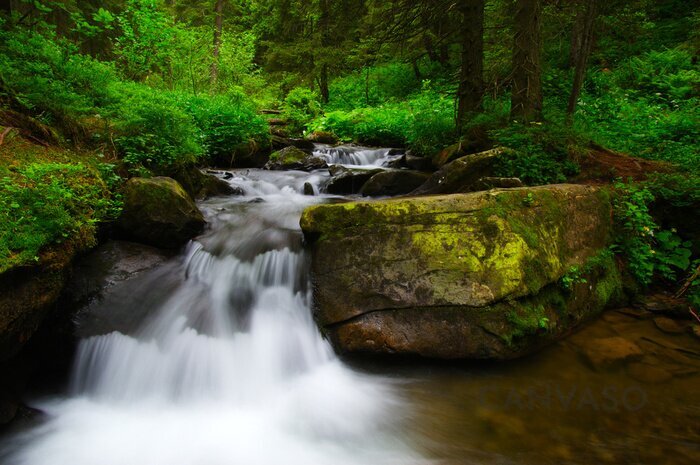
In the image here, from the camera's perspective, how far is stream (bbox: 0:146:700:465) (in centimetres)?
268

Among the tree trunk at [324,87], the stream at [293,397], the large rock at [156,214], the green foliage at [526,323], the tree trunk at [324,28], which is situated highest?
the tree trunk at [324,28]

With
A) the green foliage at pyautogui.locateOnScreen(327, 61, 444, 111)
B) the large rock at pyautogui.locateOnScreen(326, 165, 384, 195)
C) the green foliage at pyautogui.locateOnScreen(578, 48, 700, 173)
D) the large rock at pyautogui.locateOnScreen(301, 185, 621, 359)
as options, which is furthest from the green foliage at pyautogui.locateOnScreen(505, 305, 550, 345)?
the green foliage at pyautogui.locateOnScreen(327, 61, 444, 111)

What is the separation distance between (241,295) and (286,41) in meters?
19.0

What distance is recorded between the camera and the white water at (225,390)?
275 cm

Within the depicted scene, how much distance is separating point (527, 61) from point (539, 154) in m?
1.90

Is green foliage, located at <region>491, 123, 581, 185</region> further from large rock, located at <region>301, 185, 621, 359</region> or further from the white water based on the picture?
the white water

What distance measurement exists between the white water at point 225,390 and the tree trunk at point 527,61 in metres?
4.57

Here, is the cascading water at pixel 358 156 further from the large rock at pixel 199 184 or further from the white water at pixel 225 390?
the white water at pixel 225 390

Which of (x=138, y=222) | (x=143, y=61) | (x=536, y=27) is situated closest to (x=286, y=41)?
(x=143, y=61)

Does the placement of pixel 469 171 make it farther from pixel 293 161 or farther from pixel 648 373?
pixel 293 161

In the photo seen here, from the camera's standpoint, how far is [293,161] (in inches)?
358

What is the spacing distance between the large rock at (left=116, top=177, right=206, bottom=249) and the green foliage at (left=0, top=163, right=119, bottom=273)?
601 millimetres

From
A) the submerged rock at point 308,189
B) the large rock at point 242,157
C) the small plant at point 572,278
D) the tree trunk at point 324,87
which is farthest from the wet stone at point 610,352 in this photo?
the tree trunk at point 324,87

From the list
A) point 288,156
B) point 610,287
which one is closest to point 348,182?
point 288,156
